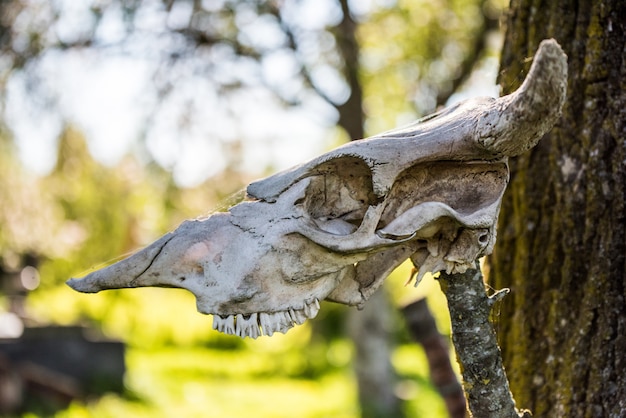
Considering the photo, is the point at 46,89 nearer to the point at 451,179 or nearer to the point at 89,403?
Answer: the point at 89,403

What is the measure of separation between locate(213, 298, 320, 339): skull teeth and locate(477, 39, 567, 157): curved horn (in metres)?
0.47

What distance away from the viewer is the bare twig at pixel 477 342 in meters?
1.52

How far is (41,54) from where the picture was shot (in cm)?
806

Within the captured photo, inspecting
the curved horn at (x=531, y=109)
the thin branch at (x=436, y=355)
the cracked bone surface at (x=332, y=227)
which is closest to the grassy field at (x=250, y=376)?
the thin branch at (x=436, y=355)

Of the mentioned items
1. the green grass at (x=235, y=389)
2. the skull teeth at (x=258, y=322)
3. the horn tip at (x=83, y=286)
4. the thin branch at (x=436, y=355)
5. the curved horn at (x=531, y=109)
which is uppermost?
the curved horn at (x=531, y=109)

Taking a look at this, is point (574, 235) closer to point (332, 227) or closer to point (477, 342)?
point (477, 342)

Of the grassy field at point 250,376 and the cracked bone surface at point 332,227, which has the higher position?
the cracked bone surface at point 332,227

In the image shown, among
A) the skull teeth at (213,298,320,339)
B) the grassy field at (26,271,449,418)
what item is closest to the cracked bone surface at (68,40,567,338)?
the skull teeth at (213,298,320,339)

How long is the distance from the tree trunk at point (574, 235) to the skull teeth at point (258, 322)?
2.88 ft

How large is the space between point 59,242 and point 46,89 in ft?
24.9

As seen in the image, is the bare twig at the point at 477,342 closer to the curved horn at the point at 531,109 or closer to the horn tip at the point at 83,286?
the curved horn at the point at 531,109

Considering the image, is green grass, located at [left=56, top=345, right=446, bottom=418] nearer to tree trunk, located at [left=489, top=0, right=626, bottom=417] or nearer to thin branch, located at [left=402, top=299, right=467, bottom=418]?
thin branch, located at [left=402, top=299, right=467, bottom=418]

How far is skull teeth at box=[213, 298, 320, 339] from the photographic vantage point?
1.38 metres

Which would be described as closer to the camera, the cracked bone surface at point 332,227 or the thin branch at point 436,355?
the cracked bone surface at point 332,227
